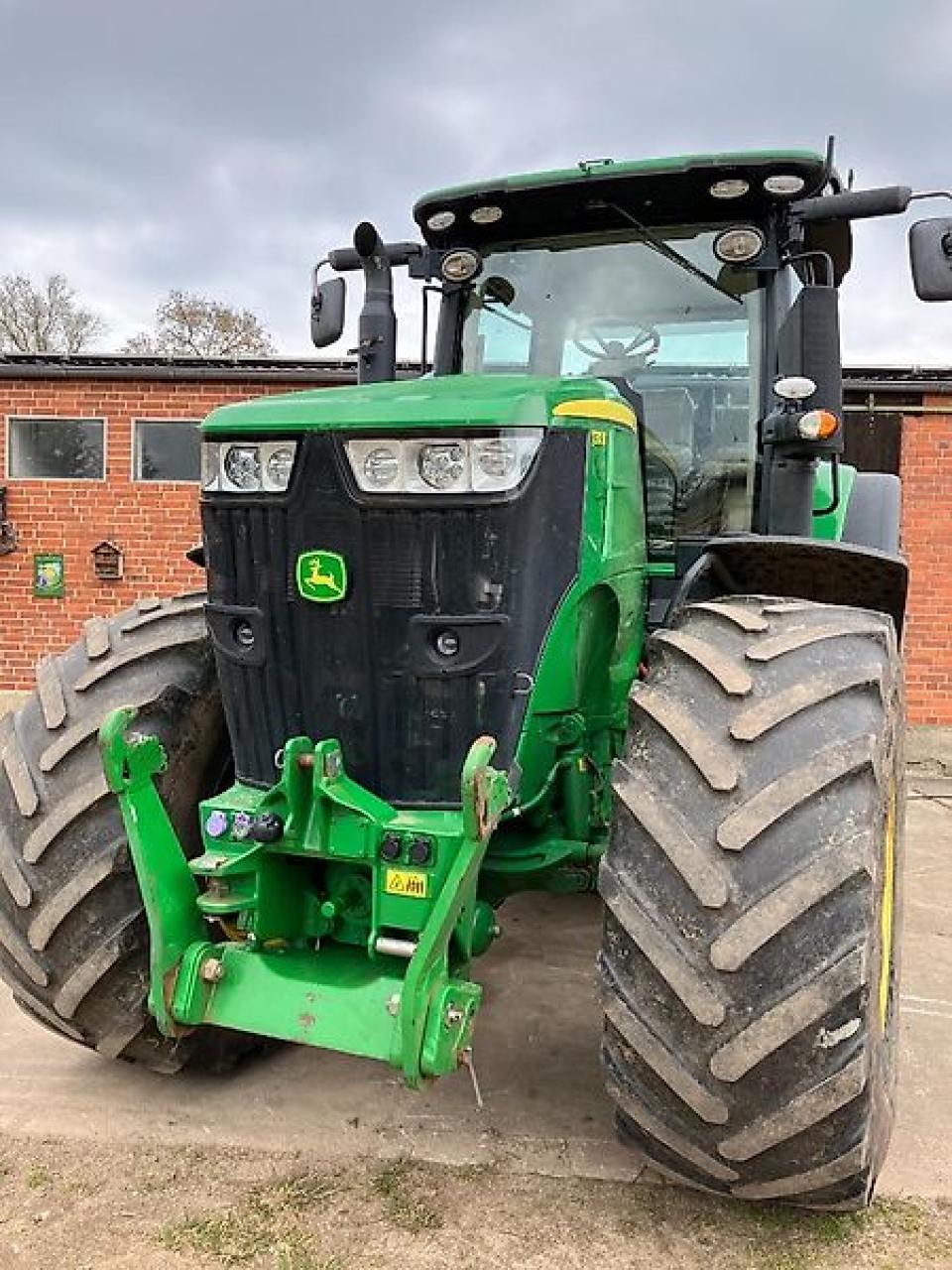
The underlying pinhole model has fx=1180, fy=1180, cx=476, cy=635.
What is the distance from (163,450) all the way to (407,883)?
26.7 ft

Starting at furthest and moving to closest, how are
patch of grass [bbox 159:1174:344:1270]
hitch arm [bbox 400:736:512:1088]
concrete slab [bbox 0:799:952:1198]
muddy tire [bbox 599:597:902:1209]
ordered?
concrete slab [bbox 0:799:952:1198]
patch of grass [bbox 159:1174:344:1270]
hitch arm [bbox 400:736:512:1088]
muddy tire [bbox 599:597:902:1209]

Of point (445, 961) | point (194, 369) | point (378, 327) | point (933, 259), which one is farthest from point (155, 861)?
point (194, 369)

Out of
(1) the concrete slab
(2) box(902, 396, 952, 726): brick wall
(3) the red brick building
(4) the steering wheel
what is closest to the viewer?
(1) the concrete slab

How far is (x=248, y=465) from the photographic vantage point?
2797mm

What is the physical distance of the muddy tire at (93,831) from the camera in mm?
3035

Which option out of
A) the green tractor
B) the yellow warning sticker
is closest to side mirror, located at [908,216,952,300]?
the green tractor

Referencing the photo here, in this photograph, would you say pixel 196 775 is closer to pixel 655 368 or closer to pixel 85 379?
pixel 655 368

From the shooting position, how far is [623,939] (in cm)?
244

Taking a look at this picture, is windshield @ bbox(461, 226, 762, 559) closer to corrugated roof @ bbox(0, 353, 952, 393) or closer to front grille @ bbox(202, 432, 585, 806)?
front grille @ bbox(202, 432, 585, 806)

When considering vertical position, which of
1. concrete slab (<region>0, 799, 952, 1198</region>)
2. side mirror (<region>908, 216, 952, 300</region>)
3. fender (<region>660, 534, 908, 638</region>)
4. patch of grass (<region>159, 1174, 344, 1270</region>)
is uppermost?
side mirror (<region>908, 216, 952, 300</region>)

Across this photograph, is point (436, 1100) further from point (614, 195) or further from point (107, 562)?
point (107, 562)

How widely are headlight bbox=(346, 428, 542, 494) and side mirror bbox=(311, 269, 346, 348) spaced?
195 centimetres

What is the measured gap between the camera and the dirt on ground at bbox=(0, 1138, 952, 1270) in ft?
8.29

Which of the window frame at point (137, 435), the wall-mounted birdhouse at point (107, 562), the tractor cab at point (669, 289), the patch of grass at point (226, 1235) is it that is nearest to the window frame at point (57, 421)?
the window frame at point (137, 435)
